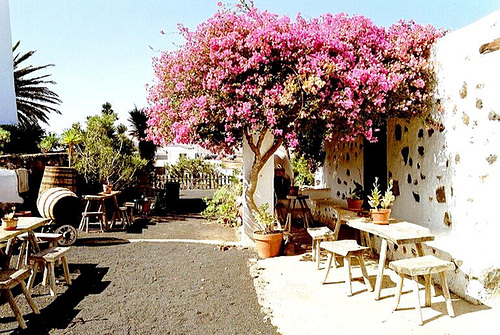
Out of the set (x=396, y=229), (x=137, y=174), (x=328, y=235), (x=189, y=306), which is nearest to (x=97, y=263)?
(x=189, y=306)

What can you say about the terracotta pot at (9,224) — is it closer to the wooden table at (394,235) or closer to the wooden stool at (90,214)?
the wooden stool at (90,214)

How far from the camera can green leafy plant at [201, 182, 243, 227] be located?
28.7 ft

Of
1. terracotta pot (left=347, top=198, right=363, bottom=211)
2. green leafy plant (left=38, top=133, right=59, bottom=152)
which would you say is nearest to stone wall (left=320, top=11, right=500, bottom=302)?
terracotta pot (left=347, top=198, right=363, bottom=211)

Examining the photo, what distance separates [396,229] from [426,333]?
1.26 m

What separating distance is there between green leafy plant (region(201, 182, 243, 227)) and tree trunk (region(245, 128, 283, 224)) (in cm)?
217

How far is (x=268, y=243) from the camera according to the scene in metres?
5.84

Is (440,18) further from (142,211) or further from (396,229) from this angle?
(142,211)

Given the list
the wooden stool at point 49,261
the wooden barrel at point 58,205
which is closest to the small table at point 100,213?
the wooden barrel at point 58,205

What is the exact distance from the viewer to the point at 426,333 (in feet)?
10.8

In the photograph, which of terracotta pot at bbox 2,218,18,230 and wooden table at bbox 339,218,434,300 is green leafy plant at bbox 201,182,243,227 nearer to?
wooden table at bbox 339,218,434,300

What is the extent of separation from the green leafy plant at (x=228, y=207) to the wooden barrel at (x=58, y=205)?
314 cm

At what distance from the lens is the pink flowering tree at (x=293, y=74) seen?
16.1 feet

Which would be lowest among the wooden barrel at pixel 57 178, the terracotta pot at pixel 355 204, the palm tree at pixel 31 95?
the terracotta pot at pixel 355 204

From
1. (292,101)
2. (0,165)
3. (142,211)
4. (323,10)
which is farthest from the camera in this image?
(142,211)
